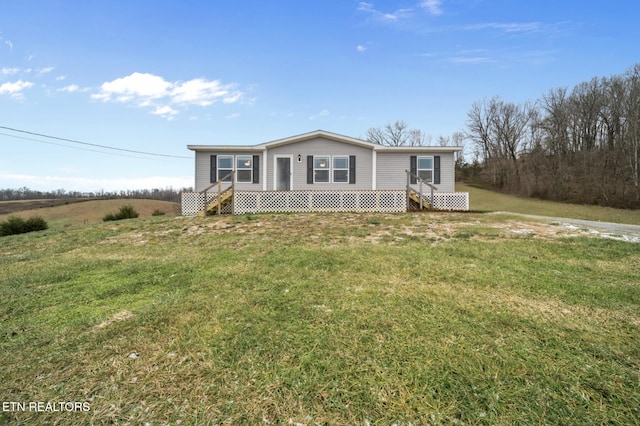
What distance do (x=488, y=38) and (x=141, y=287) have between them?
18795 mm

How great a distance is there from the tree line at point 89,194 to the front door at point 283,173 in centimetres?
2953

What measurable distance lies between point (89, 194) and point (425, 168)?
2008 inches

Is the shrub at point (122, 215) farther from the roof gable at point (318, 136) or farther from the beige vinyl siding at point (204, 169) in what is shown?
the roof gable at point (318, 136)

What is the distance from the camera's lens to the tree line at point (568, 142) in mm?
20375

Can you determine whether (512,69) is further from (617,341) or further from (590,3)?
(617,341)

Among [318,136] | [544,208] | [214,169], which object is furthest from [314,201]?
[544,208]

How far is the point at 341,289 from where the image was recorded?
364 centimetres

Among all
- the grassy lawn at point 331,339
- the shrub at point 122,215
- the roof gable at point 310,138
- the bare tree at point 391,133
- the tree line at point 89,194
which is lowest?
the grassy lawn at point 331,339

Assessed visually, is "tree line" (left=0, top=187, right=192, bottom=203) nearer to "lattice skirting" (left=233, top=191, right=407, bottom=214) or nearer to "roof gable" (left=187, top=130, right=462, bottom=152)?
"roof gable" (left=187, top=130, right=462, bottom=152)

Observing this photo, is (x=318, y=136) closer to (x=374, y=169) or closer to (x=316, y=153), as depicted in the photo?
(x=316, y=153)

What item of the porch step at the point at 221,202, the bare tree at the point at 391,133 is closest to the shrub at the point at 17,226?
the porch step at the point at 221,202

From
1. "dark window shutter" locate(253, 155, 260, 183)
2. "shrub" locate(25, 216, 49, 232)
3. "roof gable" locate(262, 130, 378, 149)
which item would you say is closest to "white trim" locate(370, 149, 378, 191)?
"roof gable" locate(262, 130, 378, 149)

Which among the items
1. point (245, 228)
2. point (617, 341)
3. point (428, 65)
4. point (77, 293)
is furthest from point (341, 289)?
point (428, 65)

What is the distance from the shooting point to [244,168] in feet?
48.0
